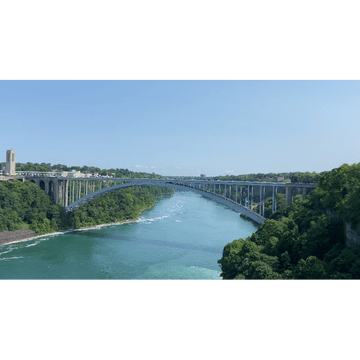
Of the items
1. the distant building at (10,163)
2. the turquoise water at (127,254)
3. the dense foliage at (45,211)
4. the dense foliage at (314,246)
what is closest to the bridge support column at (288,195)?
the dense foliage at (314,246)

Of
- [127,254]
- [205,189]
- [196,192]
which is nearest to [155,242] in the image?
[127,254]

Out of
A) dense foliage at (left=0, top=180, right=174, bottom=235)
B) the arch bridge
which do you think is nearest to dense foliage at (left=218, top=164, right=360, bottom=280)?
the arch bridge

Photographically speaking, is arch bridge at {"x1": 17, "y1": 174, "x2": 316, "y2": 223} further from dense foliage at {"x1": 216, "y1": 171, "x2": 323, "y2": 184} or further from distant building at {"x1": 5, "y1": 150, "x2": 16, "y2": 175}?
distant building at {"x1": 5, "y1": 150, "x2": 16, "y2": 175}

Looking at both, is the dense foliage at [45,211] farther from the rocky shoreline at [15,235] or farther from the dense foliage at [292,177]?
the dense foliage at [292,177]

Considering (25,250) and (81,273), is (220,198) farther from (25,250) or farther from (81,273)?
(25,250)

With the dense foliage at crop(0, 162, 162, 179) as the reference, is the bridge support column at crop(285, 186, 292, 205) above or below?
below

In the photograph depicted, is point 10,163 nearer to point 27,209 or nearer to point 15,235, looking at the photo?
point 27,209
